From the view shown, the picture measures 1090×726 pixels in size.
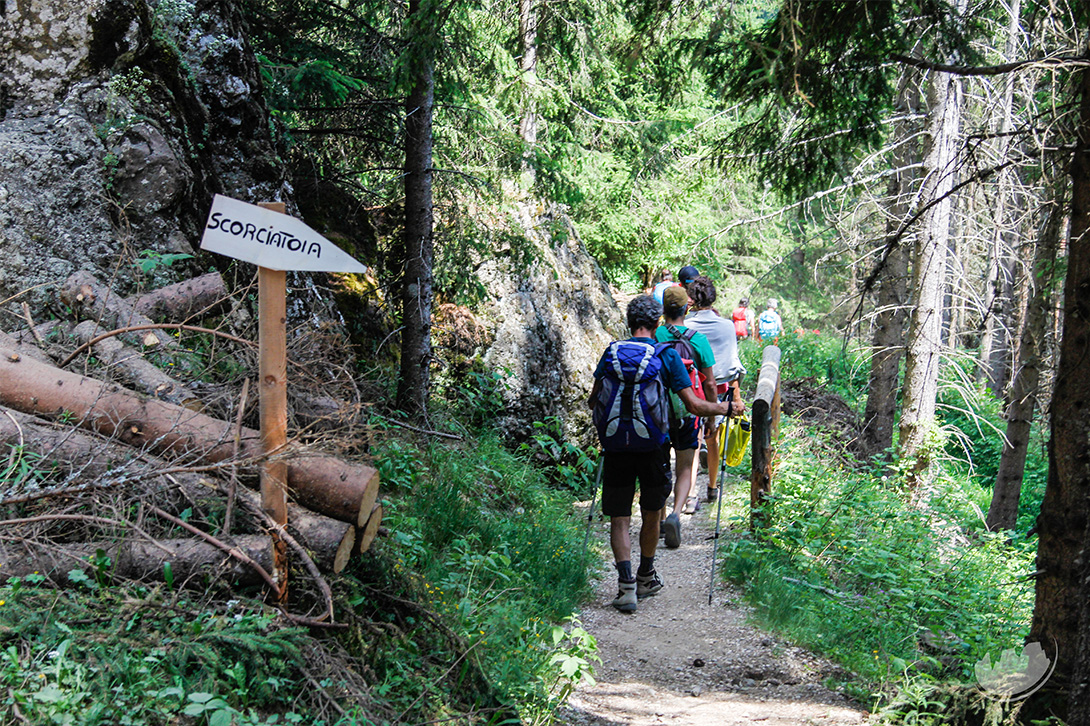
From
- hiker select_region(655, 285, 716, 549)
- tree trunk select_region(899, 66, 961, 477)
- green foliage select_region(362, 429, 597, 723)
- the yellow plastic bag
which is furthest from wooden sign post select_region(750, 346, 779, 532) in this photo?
tree trunk select_region(899, 66, 961, 477)

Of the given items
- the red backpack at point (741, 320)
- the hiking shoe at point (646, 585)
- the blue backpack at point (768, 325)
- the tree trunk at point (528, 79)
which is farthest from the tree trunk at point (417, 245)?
the red backpack at point (741, 320)

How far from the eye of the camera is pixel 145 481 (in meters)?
3.45

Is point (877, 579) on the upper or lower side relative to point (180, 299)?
lower

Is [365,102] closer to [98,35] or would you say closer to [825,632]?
[98,35]

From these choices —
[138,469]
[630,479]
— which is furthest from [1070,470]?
[138,469]

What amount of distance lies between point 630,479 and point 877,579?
2.38m

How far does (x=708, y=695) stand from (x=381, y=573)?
2228 millimetres

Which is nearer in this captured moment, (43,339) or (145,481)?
(145,481)

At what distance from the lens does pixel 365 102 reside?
815 centimetres

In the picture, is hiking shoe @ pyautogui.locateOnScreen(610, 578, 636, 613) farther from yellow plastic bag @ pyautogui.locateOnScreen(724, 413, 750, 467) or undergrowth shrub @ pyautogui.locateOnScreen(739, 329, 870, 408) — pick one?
undergrowth shrub @ pyautogui.locateOnScreen(739, 329, 870, 408)

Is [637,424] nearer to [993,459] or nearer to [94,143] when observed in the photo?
[94,143]

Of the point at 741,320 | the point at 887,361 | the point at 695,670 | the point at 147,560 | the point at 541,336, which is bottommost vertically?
the point at 695,670

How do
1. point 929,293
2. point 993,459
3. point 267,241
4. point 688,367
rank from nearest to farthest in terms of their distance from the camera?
point 267,241 → point 688,367 → point 929,293 → point 993,459

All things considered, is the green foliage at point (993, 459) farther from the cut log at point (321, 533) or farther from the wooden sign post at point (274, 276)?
the wooden sign post at point (274, 276)
